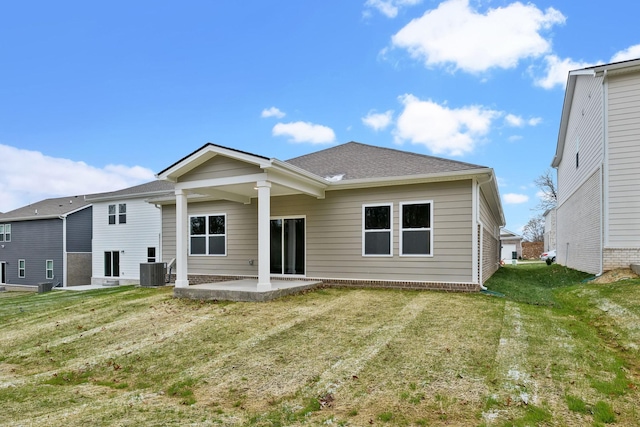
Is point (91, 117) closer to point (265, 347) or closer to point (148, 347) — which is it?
point (148, 347)

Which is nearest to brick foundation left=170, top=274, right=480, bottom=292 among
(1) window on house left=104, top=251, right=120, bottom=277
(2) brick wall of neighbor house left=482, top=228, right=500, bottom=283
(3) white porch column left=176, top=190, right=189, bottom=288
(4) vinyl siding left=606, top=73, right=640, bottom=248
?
(2) brick wall of neighbor house left=482, top=228, right=500, bottom=283

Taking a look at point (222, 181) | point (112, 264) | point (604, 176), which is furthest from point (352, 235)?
point (112, 264)

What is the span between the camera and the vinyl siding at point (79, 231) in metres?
22.4

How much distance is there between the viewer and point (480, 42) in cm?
1284

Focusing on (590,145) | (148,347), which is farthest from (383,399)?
(590,145)

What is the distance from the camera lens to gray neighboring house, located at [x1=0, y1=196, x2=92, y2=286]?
22266 mm

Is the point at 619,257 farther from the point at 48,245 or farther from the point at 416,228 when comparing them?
the point at 48,245

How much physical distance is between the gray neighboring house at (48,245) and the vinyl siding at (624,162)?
25.8 m

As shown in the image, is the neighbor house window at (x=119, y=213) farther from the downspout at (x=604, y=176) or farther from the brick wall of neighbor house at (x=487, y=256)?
the downspout at (x=604, y=176)

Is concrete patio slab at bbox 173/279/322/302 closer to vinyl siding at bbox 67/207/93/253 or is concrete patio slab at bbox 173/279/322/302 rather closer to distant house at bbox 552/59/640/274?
distant house at bbox 552/59/640/274

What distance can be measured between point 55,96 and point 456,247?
2021 cm

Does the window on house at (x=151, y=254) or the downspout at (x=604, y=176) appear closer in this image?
the downspout at (x=604, y=176)

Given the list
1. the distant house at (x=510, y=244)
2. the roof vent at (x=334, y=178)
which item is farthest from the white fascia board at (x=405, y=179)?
the distant house at (x=510, y=244)

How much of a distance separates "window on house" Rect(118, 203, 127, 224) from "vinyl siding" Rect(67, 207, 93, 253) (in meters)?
5.21
